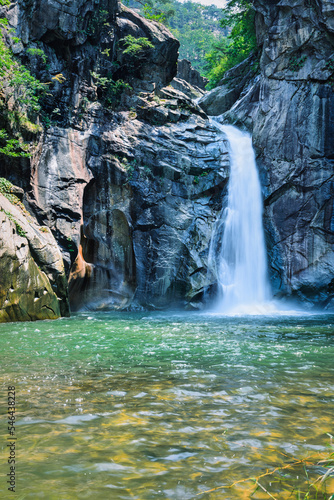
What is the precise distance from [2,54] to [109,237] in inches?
336

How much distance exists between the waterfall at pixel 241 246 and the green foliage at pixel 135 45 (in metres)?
7.45

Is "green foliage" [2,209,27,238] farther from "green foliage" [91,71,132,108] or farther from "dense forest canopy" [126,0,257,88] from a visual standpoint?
"dense forest canopy" [126,0,257,88]

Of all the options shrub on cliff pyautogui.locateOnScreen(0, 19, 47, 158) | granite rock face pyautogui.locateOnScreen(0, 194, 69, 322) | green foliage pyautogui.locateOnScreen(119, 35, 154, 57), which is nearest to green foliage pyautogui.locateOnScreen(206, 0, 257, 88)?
green foliage pyautogui.locateOnScreen(119, 35, 154, 57)

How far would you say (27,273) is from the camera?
1228cm

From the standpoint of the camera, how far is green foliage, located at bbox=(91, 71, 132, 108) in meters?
19.6

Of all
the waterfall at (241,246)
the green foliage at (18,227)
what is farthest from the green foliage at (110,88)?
the green foliage at (18,227)

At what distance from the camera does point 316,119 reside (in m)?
19.2

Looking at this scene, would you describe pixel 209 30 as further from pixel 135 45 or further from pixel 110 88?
pixel 110 88

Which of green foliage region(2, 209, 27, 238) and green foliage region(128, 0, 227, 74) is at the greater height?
green foliage region(128, 0, 227, 74)

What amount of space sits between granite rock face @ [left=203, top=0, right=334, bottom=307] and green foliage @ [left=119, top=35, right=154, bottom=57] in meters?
6.85

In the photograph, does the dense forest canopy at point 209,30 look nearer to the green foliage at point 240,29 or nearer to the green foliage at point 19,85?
the green foliage at point 240,29

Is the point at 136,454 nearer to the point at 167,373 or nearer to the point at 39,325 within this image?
the point at 167,373

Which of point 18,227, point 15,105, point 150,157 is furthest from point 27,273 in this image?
point 150,157

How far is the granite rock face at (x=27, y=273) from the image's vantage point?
37.9ft
